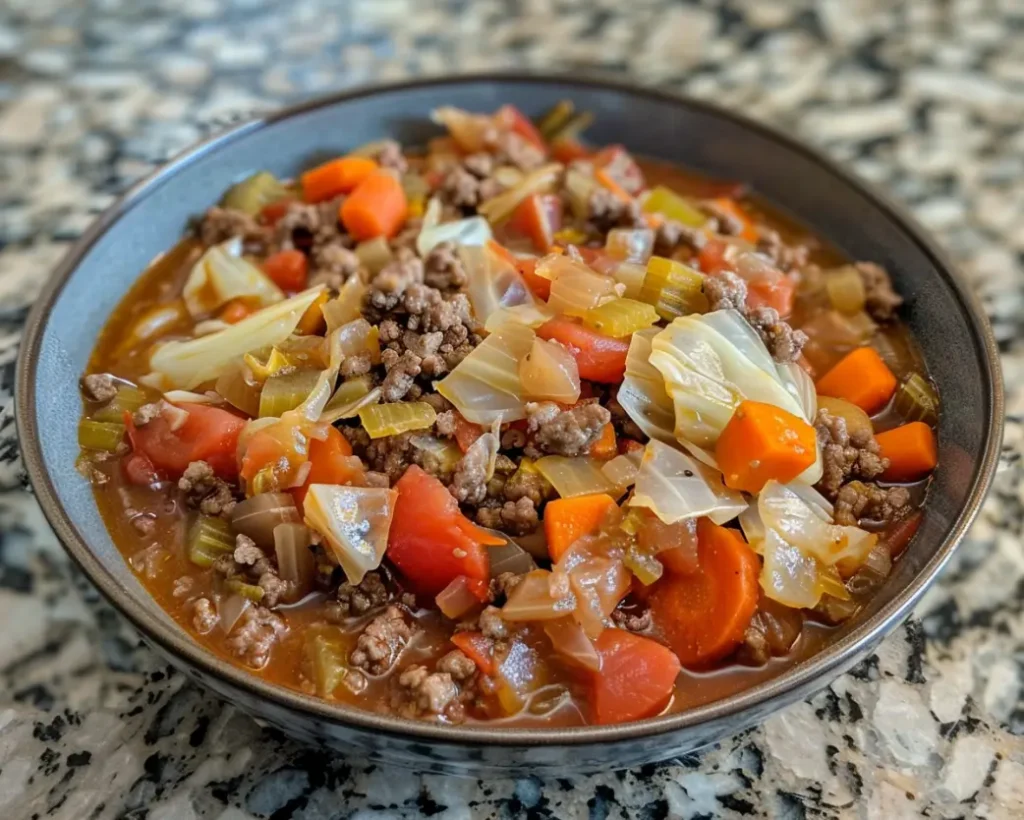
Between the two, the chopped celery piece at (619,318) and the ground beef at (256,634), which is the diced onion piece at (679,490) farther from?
the ground beef at (256,634)

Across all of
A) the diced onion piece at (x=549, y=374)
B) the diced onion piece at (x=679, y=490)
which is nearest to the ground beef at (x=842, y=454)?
the diced onion piece at (x=679, y=490)

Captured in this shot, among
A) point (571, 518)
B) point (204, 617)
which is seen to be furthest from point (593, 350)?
point (204, 617)

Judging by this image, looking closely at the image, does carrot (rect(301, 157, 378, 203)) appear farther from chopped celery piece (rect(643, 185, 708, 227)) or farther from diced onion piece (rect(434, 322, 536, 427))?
diced onion piece (rect(434, 322, 536, 427))

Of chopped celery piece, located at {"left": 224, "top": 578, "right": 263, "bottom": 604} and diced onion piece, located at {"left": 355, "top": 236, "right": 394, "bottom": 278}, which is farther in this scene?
diced onion piece, located at {"left": 355, "top": 236, "right": 394, "bottom": 278}

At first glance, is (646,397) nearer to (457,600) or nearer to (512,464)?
(512,464)

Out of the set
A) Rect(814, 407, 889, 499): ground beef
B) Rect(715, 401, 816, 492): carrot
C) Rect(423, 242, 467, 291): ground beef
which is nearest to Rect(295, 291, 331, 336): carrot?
Rect(423, 242, 467, 291): ground beef
